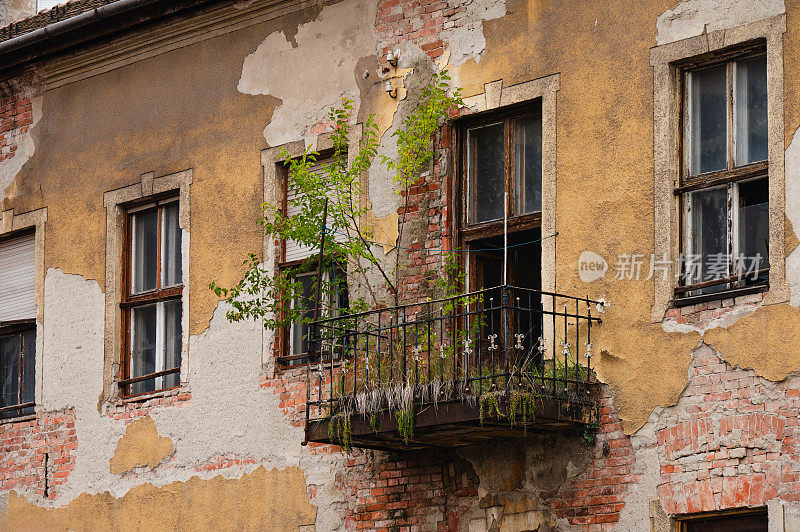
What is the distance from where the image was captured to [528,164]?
37.2 feet

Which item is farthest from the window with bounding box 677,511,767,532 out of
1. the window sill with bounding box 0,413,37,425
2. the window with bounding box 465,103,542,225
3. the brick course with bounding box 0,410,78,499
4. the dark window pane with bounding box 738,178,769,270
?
the window sill with bounding box 0,413,37,425

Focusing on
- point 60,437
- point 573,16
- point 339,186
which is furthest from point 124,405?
point 573,16

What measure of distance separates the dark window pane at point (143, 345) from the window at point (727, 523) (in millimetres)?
5449

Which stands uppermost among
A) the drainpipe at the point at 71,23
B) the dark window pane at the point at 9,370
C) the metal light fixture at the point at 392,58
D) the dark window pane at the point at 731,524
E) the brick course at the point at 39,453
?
the drainpipe at the point at 71,23

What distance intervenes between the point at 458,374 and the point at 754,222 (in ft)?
7.56

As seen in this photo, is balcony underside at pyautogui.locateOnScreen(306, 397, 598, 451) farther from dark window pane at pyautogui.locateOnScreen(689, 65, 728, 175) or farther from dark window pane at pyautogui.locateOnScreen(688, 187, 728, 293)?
dark window pane at pyautogui.locateOnScreen(689, 65, 728, 175)

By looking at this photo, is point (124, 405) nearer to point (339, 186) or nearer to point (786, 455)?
point (339, 186)

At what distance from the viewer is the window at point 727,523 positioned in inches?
378

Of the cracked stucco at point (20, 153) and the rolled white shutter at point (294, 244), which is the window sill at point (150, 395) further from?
the cracked stucco at point (20, 153)

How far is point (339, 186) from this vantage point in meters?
12.0

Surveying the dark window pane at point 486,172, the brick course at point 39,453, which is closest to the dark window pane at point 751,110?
the dark window pane at point 486,172

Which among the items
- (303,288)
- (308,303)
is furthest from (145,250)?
(308,303)

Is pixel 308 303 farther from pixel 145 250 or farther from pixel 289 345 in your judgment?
pixel 145 250

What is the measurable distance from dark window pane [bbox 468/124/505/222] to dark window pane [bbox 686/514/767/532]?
2851mm
